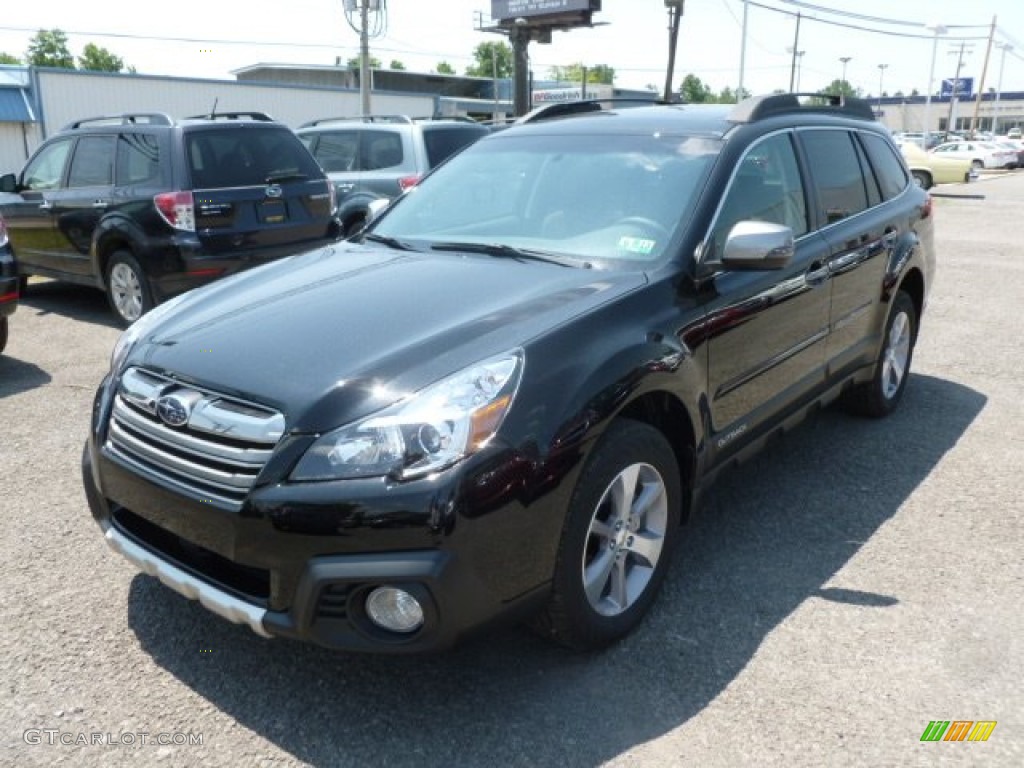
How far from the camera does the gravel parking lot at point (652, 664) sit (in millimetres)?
2561

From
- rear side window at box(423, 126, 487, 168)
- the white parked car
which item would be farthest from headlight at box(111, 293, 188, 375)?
the white parked car

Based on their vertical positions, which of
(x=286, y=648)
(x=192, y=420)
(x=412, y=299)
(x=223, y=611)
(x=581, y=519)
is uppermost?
(x=412, y=299)

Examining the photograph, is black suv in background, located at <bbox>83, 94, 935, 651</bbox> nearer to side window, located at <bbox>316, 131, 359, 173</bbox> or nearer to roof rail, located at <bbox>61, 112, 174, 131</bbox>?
roof rail, located at <bbox>61, 112, 174, 131</bbox>

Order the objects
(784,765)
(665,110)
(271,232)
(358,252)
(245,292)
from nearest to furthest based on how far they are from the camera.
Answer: (784,765), (245,292), (358,252), (665,110), (271,232)

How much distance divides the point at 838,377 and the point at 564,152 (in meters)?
1.83

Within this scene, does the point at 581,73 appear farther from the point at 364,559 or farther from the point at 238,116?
the point at 364,559

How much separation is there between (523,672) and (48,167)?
8151 mm

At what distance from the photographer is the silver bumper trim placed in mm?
2507

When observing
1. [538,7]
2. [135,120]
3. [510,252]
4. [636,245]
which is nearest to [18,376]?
[135,120]

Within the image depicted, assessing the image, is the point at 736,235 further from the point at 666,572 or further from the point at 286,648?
the point at 286,648

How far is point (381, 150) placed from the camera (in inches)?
410

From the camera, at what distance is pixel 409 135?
400 inches

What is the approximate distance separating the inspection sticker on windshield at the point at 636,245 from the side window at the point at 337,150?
776cm

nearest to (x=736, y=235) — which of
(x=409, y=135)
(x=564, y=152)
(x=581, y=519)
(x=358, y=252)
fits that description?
(x=564, y=152)
